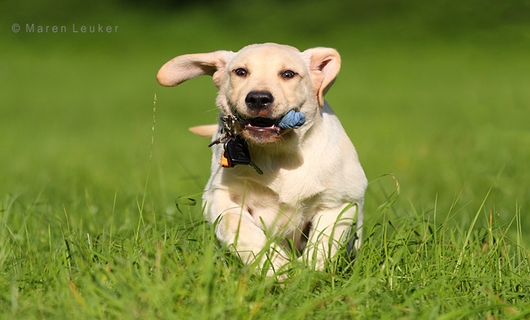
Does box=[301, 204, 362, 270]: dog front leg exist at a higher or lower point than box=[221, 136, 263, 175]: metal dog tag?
lower

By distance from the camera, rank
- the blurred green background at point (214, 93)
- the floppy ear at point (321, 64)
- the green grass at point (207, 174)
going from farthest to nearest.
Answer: the blurred green background at point (214, 93), the floppy ear at point (321, 64), the green grass at point (207, 174)

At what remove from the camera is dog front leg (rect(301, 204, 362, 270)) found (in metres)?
3.76

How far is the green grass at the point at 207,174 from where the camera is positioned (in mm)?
3119

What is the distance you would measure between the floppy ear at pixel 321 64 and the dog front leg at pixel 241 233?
707 millimetres

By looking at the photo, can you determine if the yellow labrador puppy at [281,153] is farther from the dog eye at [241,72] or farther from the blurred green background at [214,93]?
the blurred green background at [214,93]

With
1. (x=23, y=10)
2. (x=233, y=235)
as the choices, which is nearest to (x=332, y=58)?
(x=233, y=235)

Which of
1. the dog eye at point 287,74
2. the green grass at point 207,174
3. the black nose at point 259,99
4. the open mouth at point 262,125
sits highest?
the dog eye at point 287,74

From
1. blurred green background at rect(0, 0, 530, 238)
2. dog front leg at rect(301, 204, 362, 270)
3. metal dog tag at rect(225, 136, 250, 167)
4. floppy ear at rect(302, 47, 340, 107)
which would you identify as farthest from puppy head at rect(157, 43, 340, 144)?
dog front leg at rect(301, 204, 362, 270)

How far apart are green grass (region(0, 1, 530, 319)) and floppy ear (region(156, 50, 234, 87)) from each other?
1.52 feet

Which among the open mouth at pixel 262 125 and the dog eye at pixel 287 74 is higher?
the dog eye at pixel 287 74

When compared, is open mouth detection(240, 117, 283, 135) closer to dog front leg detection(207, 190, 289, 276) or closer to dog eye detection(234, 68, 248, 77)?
dog eye detection(234, 68, 248, 77)

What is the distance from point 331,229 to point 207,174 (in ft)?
14.4

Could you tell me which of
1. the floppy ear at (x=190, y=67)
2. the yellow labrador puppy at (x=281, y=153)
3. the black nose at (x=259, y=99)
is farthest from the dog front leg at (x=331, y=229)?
the floppy ear at (x=190, y=67)

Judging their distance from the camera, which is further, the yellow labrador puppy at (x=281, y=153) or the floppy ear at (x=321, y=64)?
the floppy ear at (x=321, y=64)
